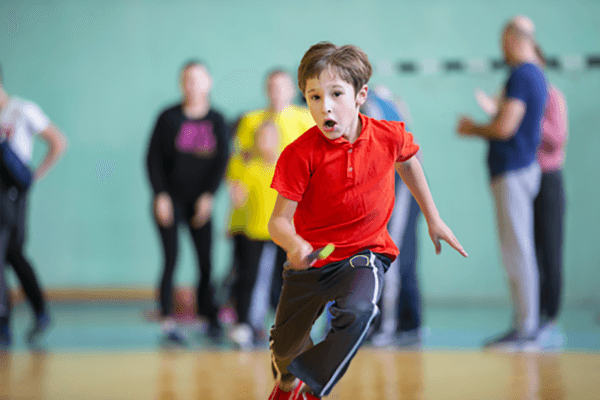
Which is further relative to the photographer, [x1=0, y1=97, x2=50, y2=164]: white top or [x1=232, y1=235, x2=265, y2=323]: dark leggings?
[x1=0, y1=97, x2=50, y2=164]: white top

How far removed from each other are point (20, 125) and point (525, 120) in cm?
247

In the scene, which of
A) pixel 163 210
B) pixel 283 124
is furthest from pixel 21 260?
pixel 283 124

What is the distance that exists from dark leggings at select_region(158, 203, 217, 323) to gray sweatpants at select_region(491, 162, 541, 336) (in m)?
1.39

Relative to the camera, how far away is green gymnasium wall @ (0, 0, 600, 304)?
4414mm

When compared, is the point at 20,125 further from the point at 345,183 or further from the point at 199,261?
the point at 345,183

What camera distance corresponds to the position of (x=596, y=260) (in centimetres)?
422

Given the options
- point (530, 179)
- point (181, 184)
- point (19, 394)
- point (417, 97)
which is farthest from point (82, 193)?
point (530, 179)

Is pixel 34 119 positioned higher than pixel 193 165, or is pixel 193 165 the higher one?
pixel 34 119

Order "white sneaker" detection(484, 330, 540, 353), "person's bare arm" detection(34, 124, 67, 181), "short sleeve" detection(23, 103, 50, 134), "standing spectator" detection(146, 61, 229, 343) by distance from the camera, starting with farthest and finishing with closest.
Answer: "person's bare arm" detection(34, 124, 67, 181), "short sleeve" detection(23, 103, 50, 134), "standing spectator" detection(146, 61, 229, 343), "white sneaker" detection(484, 330, 540, 353)

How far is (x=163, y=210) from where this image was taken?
277cm

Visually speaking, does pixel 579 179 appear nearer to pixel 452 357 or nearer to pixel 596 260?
pixel 596 260

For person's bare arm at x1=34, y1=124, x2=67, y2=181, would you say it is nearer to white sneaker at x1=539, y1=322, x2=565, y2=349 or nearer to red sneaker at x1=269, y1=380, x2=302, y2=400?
red sneaker at x1=269, y1=380, x2=302, y2=400

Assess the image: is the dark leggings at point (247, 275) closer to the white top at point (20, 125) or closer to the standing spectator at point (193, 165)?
the standing spectator at point (193, 165)

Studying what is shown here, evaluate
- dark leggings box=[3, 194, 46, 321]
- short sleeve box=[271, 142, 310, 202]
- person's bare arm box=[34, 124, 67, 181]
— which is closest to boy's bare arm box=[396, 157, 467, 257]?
short sleeve box=[271, 142, 310, 202]
